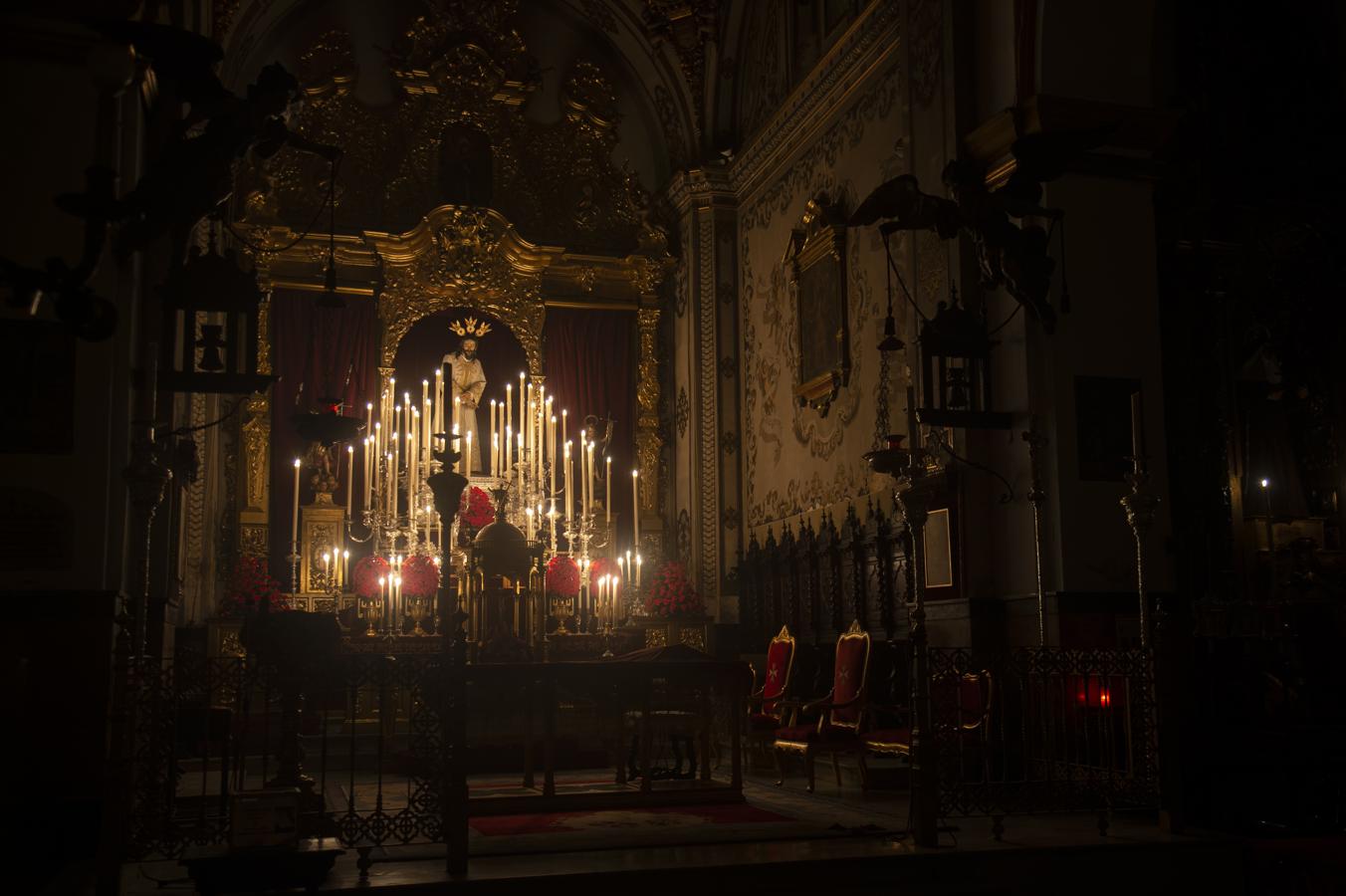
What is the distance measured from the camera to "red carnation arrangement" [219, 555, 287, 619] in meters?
12.4

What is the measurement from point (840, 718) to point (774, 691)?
101 cm

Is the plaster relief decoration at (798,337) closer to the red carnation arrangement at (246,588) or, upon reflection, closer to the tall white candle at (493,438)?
the tall white candle at (493,438)

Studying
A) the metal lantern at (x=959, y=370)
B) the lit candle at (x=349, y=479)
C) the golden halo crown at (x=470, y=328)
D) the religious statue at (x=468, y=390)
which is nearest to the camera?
the metal lantern at (x=959, y=370)

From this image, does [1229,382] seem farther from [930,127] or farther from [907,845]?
[907,845]

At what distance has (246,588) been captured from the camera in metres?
12.5

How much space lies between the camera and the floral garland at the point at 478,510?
12.8 m

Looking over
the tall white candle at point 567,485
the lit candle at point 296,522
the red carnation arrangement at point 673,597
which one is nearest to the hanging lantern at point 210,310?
the lit candle at point 296,522

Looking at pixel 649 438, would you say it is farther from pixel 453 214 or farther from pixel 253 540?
pixel 253 540

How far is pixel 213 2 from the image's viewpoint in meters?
12.4

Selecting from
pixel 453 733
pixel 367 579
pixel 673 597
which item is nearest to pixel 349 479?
pixel 367 579

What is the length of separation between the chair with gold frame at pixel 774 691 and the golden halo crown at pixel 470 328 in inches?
218

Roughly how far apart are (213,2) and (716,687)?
8.42 meters

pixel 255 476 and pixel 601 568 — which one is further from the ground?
pixel 255 476

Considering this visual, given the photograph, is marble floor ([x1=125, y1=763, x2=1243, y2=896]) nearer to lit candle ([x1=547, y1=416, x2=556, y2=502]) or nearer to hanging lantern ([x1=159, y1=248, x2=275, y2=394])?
hanging lantern ([x1=159, y1=248, x2=275, y2=394])
